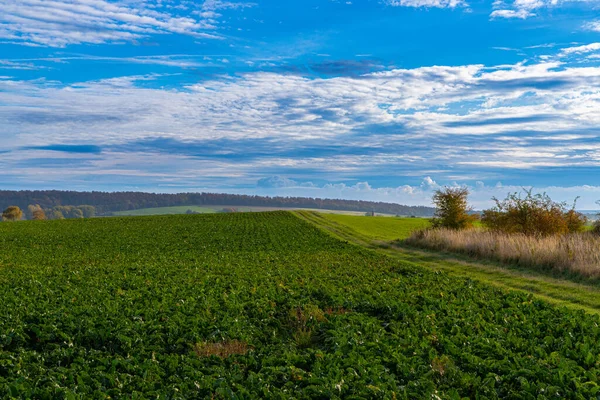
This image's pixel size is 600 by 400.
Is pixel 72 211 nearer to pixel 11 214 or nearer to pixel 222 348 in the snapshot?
pixel 11 214

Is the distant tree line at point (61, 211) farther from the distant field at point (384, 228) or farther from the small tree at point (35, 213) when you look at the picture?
the distant field at point (384, 228)

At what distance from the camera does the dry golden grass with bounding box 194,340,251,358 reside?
36.0 feet

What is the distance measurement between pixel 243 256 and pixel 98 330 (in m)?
16.0

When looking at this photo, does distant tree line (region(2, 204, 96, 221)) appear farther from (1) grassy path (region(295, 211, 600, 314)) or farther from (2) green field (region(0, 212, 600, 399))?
(2) green field (region(0, 212, 600, 399))

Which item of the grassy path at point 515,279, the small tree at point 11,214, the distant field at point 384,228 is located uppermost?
the distant field at point 384,228

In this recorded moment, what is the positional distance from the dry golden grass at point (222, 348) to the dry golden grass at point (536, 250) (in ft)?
46.9

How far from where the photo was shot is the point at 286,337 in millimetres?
12602

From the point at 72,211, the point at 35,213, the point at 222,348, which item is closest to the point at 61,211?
the point at 72,211

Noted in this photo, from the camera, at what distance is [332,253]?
29.5 m

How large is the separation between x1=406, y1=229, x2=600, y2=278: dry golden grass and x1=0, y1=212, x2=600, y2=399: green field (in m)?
4.89

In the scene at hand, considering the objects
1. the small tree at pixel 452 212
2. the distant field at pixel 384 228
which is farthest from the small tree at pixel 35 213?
the small tree at pixel 452 212

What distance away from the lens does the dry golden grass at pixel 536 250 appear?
66.7ft

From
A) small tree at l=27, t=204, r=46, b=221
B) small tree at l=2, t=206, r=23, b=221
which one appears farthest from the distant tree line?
small tree at l=2, t=206, r=23, b=221

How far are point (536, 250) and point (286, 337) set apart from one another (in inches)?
580
